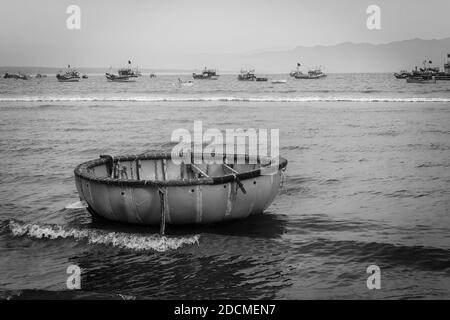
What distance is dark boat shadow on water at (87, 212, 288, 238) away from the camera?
9733 millimetres

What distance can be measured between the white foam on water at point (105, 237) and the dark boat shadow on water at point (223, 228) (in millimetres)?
378

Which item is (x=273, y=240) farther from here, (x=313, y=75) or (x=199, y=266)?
(x=313, y=75)

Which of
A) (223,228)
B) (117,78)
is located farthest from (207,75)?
(223,228)

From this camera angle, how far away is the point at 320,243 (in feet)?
30.3

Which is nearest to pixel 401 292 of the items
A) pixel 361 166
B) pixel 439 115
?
pixel 361 166

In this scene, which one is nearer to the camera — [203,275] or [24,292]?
[24,292]

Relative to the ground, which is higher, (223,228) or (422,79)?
(422,79)

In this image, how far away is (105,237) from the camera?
31.2 ft

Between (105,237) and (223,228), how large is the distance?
2.44 meters

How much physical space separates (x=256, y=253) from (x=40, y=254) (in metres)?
4.15

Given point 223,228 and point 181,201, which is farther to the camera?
point 223,228

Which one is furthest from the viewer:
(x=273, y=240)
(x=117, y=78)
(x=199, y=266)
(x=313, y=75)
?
(x=313, y=75)

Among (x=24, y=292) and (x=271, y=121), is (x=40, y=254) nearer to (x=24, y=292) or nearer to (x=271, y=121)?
(x=24, y=292)

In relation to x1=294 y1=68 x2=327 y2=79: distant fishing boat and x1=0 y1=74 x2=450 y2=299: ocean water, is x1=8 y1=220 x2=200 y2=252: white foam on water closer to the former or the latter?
x1=0 y1=74 x2=450 y2=299: ocean water
